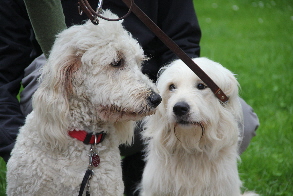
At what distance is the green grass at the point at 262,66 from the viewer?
13.3 feet

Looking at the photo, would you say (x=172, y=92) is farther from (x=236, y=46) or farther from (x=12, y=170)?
(x=236, y=46)

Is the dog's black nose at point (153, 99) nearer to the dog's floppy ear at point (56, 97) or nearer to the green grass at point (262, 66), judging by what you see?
the dog's floppy ear at point (56, 97)

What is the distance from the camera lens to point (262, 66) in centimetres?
734

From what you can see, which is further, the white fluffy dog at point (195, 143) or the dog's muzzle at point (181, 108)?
the white fluffy dog at point (195, 143)

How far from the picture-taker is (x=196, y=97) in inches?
111

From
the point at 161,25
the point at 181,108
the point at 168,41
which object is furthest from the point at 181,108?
the point at 161,25

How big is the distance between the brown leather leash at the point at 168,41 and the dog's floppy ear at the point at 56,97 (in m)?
0.25

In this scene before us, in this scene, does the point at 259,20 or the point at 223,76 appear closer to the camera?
the point at 223,76

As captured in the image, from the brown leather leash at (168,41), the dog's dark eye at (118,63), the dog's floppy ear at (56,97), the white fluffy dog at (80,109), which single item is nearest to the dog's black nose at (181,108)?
the brown leather leash at (168,41)

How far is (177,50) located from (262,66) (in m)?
5.01

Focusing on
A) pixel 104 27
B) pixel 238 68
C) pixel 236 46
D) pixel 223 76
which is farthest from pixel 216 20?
pixel 104 27

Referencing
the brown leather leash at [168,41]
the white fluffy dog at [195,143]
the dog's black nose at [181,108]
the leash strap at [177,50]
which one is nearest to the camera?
the brown leather leash at [168,41]

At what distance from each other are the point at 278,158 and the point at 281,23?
7.40 m

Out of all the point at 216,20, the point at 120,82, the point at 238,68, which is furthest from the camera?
the point at 216,20
